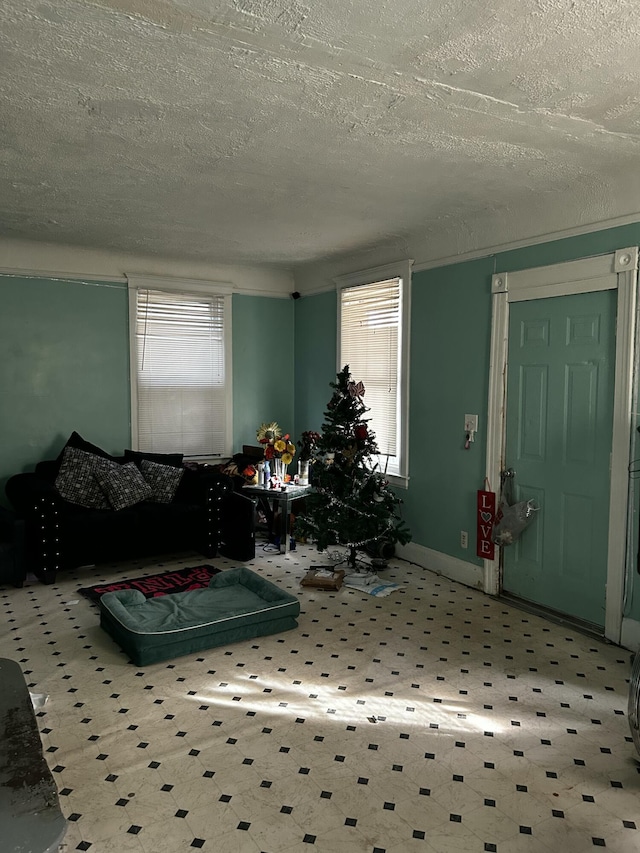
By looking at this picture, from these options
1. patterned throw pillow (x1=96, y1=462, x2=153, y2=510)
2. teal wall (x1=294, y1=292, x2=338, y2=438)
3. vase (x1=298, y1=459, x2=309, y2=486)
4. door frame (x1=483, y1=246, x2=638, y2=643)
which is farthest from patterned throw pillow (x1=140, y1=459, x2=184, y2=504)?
door frame (x1=483, y1=246, x2=638, y2=643)

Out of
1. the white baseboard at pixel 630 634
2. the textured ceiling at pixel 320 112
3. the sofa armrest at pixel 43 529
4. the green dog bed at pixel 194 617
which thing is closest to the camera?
the textured ceiling at pixel 320 112

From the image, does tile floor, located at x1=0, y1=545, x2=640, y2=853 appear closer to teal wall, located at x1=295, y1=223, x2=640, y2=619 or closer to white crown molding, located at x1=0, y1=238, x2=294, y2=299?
teal wall, located at x1=295, y1=223, x2=640, y2=619

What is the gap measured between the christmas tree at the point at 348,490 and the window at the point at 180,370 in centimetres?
191

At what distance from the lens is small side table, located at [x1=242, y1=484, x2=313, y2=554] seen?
5.71 metres

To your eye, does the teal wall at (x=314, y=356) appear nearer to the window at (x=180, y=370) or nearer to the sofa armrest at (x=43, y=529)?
the window at (x=180, y=370)

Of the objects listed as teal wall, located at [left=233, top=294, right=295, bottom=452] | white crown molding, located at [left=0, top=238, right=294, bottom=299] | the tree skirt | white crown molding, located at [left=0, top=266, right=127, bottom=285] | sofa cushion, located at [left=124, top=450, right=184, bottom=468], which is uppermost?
white crown molding, located at [left=0, top=238, right=294, bottom=299]

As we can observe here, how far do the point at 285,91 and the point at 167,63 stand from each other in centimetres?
48

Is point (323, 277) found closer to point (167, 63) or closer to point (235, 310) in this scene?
point (235, 310)

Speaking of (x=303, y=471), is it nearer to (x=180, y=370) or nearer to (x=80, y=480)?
(x=180, y=370)

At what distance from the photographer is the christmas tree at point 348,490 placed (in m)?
5.11

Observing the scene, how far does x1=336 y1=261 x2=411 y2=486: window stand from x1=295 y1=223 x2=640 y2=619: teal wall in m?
0.11

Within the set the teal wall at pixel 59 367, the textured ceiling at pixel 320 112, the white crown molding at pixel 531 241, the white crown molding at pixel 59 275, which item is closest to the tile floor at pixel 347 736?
the teal wall at pixel 59 367

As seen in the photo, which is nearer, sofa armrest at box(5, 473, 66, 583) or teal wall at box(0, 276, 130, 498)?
sofa armrest at box(5, 473, 66, 583)

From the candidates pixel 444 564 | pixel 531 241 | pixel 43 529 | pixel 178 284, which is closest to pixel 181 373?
pixel 178 284
